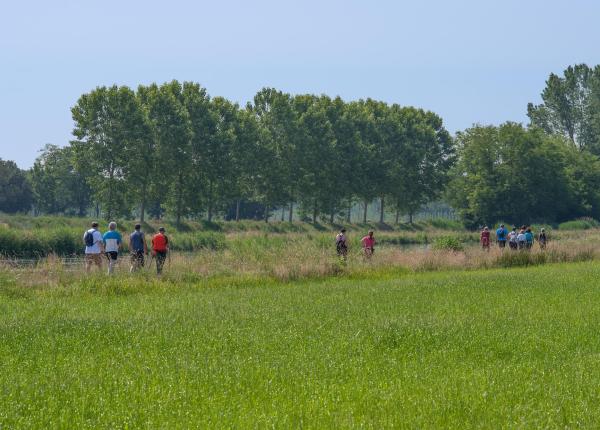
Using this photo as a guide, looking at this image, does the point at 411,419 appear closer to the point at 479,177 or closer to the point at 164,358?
the point at 164,358

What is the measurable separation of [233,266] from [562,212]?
7154cm

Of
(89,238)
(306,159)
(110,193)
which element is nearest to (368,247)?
(89,238)

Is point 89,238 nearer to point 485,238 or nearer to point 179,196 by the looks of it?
point 485,238

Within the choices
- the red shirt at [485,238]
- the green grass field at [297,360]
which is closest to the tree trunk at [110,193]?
the red shirt at [485,238]

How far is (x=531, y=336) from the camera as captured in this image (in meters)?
14.3

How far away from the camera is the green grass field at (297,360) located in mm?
8922

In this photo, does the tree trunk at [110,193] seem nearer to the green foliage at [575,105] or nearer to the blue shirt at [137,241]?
the blue shirt at [137,241]

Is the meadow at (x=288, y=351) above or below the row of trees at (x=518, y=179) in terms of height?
below

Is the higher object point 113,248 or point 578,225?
point 578,225

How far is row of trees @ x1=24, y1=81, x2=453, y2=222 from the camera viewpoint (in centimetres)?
6119

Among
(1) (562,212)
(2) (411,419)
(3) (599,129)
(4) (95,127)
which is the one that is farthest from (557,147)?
(2) (411,419)

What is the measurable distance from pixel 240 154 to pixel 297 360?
59375mm

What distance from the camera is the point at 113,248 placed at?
1025 inches

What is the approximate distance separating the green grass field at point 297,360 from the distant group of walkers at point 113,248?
146 inches
